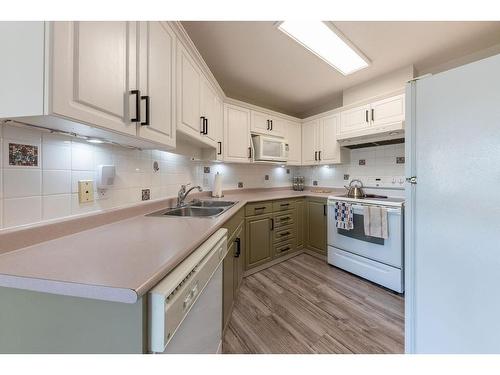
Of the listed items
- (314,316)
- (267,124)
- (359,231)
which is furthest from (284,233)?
(267,124)

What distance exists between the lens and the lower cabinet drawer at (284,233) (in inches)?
101

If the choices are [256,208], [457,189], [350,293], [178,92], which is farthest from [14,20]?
[350,293]

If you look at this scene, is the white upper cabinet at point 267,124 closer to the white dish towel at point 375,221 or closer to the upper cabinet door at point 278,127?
the upper cabinet door at point 278,127

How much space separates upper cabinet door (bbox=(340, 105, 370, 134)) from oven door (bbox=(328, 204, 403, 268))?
101 centimetres

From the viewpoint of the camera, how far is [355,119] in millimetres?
2574

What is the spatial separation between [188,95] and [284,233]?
1.95 meters

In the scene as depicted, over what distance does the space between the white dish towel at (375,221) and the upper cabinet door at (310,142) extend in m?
1.21

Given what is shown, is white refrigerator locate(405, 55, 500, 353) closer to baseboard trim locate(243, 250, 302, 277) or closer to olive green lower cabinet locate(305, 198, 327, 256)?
baseboard trim locate(243, 250, 302, 277)

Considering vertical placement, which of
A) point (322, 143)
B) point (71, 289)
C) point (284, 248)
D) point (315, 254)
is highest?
point (322, 143)

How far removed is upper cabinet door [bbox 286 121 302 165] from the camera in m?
3.19

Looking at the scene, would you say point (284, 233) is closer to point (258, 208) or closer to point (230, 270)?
point (258, 208)

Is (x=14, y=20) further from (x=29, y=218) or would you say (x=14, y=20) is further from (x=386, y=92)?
(x=386, y=92)

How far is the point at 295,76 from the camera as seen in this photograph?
95.7 inches

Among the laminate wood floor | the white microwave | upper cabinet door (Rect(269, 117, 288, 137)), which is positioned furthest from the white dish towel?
upper cabinet door (Rect(269, 117, 288, 137))
